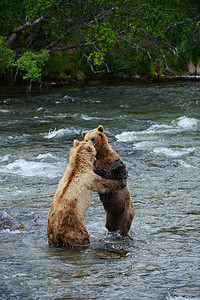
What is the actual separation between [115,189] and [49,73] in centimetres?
1947

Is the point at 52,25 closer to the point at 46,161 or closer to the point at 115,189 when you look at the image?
the point at 46,161

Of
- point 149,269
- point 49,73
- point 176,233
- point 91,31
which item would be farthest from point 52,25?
point 149,269

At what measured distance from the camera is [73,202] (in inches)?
199

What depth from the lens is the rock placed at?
6047 millimetres

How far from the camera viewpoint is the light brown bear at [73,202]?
5.01 meters

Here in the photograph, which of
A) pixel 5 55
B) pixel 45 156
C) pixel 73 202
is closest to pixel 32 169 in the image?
pixel 45 156

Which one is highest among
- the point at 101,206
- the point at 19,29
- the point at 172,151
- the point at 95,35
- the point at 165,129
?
the point at 19,29

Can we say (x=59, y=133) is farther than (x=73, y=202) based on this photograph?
Yes

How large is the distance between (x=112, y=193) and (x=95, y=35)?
48.1ft

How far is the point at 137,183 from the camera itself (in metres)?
8.89

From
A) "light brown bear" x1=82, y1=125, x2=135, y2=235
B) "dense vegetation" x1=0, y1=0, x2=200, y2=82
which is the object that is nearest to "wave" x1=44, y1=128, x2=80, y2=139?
"dense vegetation" x1=0, y1=0, x2=200, y2=82

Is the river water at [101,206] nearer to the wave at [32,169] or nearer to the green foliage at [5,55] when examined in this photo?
the wave at [32,169]

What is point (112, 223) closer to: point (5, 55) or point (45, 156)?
point (45, 156)

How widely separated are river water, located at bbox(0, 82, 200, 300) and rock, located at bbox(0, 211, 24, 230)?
11 cm
